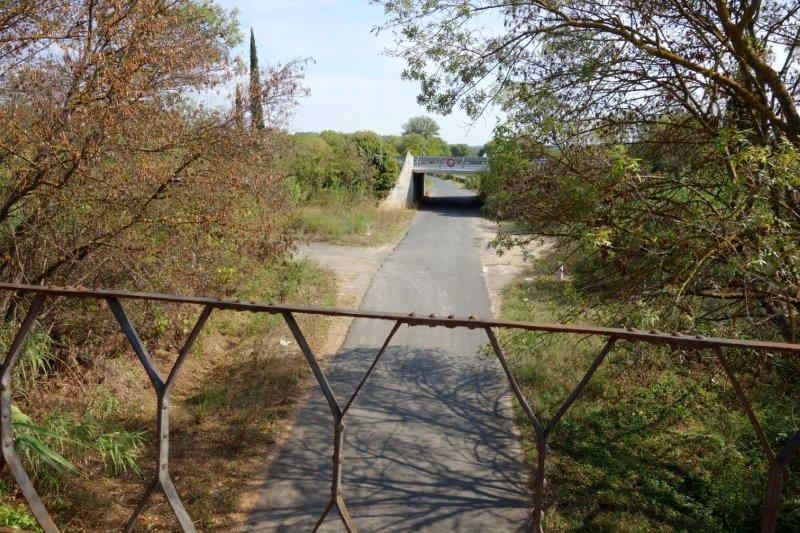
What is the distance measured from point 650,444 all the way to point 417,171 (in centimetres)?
3155

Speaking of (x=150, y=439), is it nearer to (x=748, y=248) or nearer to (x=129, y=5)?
(x=129, y=5)

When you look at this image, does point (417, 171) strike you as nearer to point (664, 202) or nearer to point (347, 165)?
point (347, 165)

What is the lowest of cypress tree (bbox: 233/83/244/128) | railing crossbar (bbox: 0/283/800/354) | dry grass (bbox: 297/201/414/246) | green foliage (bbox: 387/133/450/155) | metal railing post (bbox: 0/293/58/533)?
dry grass (bbox: 297/201/414/246)

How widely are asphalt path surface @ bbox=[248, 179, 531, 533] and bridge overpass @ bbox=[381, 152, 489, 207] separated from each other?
2083 centimetres

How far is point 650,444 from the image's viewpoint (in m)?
6.77

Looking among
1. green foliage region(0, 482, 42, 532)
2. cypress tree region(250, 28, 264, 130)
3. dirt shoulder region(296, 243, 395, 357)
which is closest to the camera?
green foliage region(0, 482, 42, 532)

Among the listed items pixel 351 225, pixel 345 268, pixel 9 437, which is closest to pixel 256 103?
pixel 9 437

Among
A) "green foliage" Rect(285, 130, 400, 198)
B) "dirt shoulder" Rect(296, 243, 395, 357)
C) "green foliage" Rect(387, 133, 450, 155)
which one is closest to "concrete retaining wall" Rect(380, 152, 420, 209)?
"green foliage" Rect(285, 130, 400, 198)

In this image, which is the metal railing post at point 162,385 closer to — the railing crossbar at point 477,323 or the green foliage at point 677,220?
the railing crossbar at point 477,323

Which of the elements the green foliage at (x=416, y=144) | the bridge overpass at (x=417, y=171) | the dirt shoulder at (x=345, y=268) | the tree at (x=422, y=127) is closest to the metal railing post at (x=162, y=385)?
the dirt shoulder at (x=345, y=268)

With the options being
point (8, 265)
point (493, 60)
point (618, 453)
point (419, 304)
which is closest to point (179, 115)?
point (8, 265)

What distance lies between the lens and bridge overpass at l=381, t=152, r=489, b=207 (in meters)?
32.5

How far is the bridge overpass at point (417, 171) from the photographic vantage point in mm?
32500

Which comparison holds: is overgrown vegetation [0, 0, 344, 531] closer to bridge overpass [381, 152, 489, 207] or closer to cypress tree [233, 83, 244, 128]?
cypress tree [233, 83, 244, 128]
